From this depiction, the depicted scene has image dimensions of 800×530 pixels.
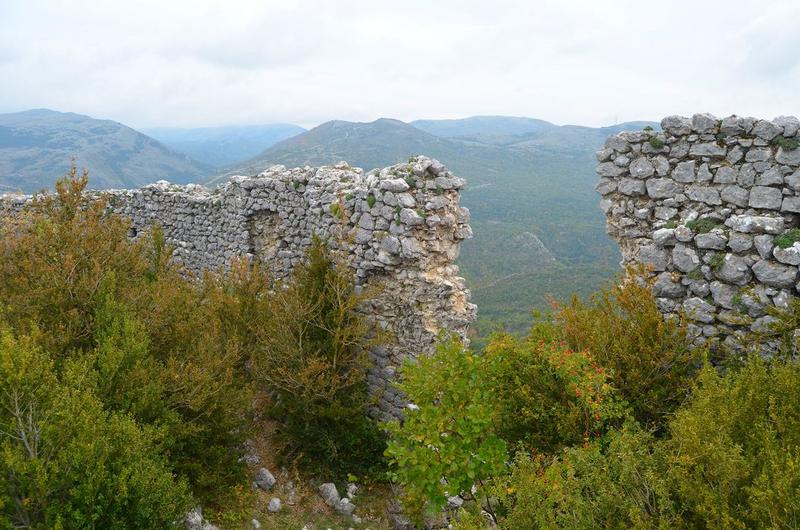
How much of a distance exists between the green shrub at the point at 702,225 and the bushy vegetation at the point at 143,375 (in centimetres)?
416

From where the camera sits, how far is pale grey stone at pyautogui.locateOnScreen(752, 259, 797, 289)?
15.0ft

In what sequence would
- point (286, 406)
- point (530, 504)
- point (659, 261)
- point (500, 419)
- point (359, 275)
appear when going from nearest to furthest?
point (530, 504) → point (500, 419) → point (659, 261) → point (286, 406) → point (359, 275)

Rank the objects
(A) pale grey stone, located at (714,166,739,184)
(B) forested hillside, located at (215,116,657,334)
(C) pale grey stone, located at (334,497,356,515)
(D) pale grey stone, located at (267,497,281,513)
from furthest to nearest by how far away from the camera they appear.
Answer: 1. (B) forested hillside, located at (215,116,657,334)
2. (C) pale grey stone, located at (334,497,356,515)
3. (D) pale grey stone, located at (267,497,281,513)
4. (A) pale grey stone, located at (714,166,739,184)

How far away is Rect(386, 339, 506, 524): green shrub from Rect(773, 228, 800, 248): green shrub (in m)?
2.91

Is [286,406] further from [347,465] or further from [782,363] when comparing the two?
[782,363]

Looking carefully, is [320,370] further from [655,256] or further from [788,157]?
[788,157]

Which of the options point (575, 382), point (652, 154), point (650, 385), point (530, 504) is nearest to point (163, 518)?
point (530, 504)

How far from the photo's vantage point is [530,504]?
325 cm

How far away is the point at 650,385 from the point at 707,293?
1.20 m

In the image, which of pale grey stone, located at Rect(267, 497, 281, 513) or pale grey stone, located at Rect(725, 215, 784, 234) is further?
pale grey stone, located at Rect(267, 497, 281, 513)

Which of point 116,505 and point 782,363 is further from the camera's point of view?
point 782,363

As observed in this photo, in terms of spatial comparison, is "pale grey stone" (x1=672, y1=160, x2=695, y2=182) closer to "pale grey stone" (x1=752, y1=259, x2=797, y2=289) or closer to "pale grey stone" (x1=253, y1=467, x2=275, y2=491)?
"pale grey stone" (x1=752, y1=259, x2=797, y2=289)

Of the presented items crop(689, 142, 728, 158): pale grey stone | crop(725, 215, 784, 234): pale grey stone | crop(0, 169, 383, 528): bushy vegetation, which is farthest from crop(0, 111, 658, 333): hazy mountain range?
crop(725, 215, 784, 234): pale grey stone

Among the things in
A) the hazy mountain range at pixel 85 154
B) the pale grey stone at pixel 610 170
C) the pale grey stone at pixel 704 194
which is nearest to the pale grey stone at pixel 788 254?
the pale grey stone at pixel 704 194
